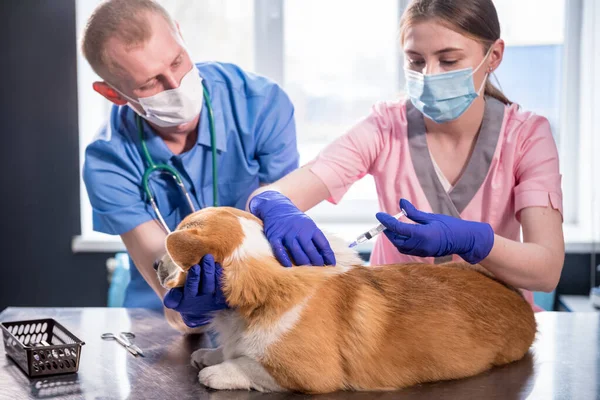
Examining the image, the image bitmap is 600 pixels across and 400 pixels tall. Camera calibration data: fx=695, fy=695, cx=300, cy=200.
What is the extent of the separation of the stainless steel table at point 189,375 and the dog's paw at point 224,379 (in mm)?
15

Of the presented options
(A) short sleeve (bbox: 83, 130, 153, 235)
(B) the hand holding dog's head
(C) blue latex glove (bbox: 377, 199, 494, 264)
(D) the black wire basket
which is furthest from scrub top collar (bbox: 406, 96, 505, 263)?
(D) the black wire basket

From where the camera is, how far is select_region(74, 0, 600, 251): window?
3.40 metres

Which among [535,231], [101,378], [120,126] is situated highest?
[120,126]

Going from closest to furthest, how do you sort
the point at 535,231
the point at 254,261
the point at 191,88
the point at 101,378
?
the point at 254,261 < the point at 101,378 < the point at 535,231 < the point at 191,88

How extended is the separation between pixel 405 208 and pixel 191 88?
73 centimetres

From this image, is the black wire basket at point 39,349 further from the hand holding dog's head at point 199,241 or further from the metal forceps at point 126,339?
the hand holding dog's head at point 199,241

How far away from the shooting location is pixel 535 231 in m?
1.60

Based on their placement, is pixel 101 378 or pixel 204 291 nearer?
pixel 204 291

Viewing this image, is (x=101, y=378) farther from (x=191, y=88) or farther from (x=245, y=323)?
(x=191, y=88)

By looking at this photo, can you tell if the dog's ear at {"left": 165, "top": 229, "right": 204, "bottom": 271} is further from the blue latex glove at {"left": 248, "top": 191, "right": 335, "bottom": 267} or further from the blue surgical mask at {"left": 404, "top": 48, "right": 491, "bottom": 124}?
the blue surgical mask at {"left": 404, "top": 48, "right": 491, "bottom": 124}

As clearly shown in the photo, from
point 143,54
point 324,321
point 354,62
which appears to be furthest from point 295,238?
point 354,62

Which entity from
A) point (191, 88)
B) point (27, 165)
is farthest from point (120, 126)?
point (27, 165)

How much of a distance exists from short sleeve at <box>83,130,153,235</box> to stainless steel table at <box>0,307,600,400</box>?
291mm

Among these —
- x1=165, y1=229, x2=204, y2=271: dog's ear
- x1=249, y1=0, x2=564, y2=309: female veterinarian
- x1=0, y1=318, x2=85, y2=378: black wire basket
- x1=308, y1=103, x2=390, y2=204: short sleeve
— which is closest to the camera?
x1=165, y1=229, x2=204, y2=271: dog's ear
